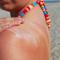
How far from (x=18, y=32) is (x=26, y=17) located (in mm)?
155

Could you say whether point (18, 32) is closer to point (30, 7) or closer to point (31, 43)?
point (31, 43)

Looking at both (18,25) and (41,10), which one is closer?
(18,25)

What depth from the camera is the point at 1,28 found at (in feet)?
1.56

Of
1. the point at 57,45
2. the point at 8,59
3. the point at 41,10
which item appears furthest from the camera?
the point at 57,45

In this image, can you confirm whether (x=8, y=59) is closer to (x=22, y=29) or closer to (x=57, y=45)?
(x=22, y=29)

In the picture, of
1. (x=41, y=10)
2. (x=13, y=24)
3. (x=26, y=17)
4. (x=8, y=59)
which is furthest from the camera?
(x=41, y=10)

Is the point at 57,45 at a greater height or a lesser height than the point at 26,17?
lesser

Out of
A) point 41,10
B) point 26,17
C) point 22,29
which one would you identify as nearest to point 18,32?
point 22,29

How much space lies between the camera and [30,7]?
2.20ft

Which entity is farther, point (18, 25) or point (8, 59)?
point (18, 25)

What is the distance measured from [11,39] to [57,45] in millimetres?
783

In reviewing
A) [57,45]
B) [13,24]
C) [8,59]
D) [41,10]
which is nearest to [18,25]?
[13,24]

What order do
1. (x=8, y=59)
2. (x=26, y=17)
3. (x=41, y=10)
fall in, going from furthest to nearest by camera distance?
(x=41, y=10), (x=26, y=17), (x=8, y=59)

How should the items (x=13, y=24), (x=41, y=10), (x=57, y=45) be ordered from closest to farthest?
1. (x=13, y=24)
2. (x=41, y=10)
3. (x=57, y=45)
